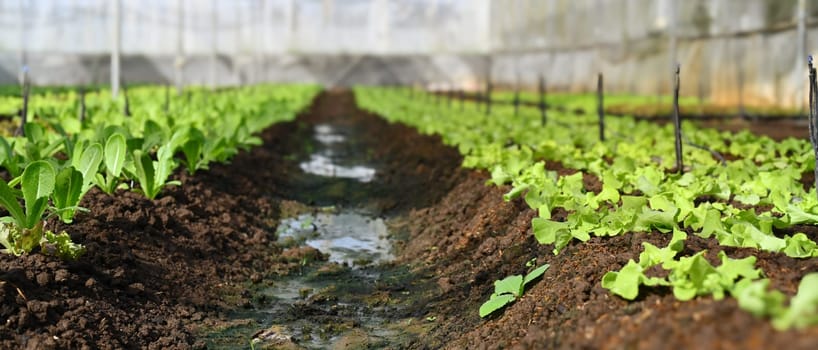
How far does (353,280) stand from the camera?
588cm

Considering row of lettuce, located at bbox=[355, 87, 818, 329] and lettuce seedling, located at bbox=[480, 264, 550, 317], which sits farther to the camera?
lettuce seedling, located at bbox=[480, 264, 550, 317]

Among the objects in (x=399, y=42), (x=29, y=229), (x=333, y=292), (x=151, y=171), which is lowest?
(x=333, y=292)

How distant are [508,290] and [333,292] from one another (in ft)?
5.12

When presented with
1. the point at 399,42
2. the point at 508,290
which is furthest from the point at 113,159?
the point at 399,42

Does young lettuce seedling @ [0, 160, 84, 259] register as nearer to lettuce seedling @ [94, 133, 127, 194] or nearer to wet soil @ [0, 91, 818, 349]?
wet soil @ [0, 91, 818, 349]

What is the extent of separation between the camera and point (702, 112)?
17625 mm

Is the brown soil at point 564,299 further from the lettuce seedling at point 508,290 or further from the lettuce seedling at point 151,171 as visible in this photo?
the lettuce seedling at point 151,171

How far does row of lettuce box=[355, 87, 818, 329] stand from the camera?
2.91 m

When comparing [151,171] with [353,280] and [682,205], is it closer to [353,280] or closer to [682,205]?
[353,280]

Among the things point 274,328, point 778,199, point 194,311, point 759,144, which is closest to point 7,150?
point 194,311

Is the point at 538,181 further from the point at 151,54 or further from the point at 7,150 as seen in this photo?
the point at 151,54

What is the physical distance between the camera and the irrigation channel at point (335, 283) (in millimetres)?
4625

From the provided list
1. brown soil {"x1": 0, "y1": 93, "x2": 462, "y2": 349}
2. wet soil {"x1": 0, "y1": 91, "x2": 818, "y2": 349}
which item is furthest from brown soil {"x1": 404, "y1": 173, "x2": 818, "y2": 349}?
brown soil {"x1": 0, "y1": 93, "x2": 462, "y2": 349}

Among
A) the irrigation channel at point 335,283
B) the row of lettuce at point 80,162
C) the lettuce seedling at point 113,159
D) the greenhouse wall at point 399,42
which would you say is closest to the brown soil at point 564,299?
the irrigation channel at point 335,283
